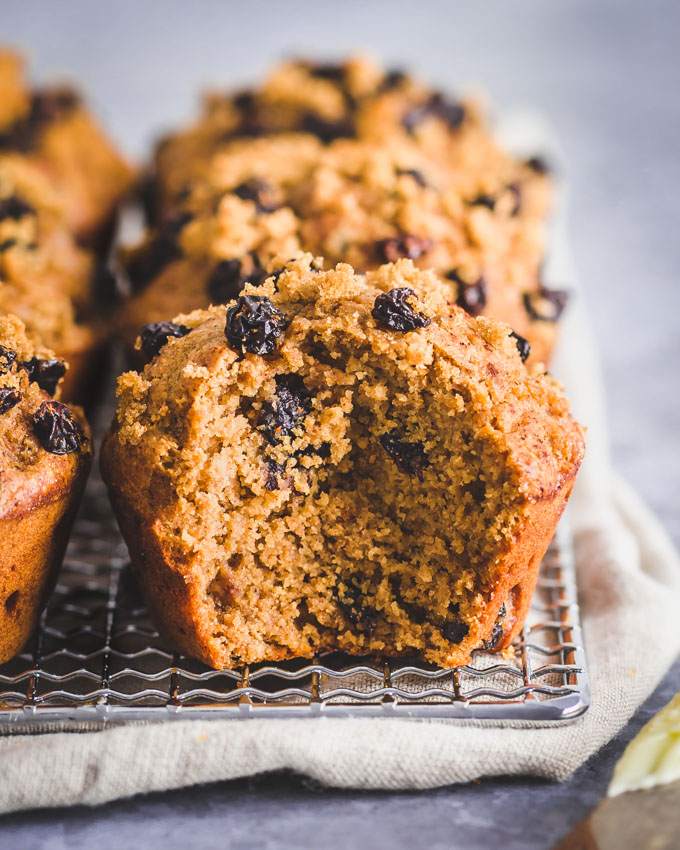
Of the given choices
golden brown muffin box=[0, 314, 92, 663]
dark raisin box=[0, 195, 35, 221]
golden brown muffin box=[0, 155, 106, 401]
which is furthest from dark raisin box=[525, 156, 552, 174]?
golden brown muffin box=[0, 314, 92, 663]

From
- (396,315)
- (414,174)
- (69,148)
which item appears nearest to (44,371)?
(396,315)

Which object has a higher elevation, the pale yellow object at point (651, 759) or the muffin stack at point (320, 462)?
the muffin stack at point (320, 462)

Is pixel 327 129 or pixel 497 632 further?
pixel 327 129

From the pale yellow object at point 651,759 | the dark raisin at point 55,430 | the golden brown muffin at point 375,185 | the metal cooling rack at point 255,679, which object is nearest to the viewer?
the pale yellow object at point 651,759

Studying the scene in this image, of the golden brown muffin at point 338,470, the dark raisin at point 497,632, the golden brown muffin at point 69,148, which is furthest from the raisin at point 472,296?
the golden brown muffin at point 69,148

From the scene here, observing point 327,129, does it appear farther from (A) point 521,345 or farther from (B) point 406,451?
A: (B) point 406,451

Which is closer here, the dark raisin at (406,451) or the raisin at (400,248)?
the dark raisin at (406,451)

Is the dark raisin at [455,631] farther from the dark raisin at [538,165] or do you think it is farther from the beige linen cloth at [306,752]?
the dark raisin at [538,165]
